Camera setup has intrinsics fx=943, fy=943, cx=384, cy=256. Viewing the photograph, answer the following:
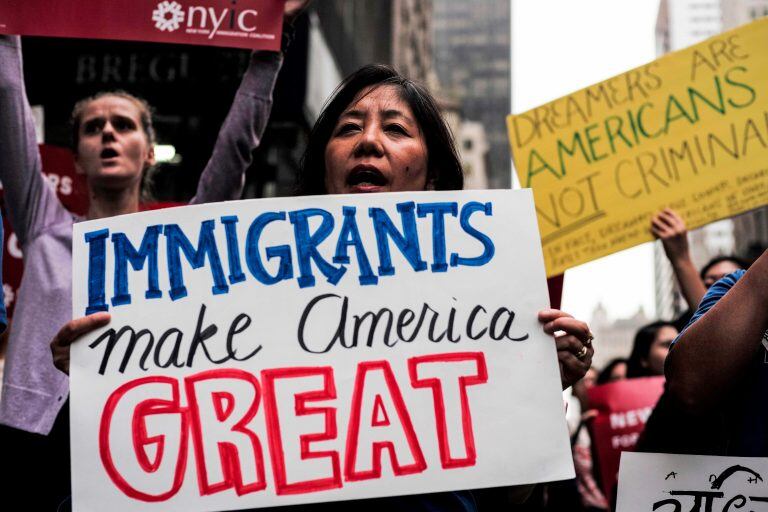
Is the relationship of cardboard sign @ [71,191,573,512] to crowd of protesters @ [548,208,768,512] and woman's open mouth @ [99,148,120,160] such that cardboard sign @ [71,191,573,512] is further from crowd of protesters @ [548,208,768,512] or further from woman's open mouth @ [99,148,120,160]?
woman's open mouth @ [99,148,120,160]

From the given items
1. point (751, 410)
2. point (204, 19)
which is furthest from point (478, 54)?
point (751, 410)

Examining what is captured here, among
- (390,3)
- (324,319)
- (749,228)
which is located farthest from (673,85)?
(749,228)

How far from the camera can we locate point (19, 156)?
8.54ft

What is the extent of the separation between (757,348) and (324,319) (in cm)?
88

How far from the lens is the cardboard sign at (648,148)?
3.53 m

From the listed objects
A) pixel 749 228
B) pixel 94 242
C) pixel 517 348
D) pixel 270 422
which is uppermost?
pixel 749 228

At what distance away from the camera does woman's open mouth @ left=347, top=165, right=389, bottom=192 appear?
2199 mm

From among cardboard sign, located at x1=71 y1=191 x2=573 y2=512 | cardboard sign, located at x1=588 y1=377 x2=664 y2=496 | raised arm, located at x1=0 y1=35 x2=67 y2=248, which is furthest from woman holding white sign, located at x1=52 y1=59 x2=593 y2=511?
cardboard sign, located at x1=588 y1=377 x2=664 y2=496

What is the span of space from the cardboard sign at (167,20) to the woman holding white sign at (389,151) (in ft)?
1.72

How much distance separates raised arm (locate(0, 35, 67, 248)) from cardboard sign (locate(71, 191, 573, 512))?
0.72m

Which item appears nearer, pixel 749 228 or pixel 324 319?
pixel 324 319

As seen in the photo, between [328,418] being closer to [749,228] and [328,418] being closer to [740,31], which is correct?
[740,31]

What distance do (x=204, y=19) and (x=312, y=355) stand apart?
4.42 ft

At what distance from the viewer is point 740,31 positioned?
372 cm
